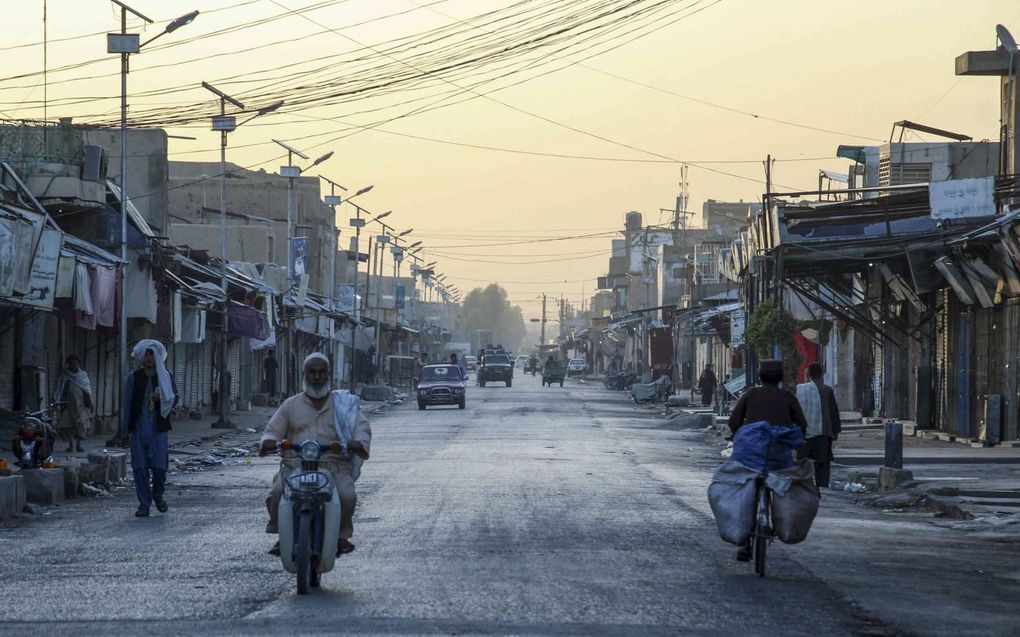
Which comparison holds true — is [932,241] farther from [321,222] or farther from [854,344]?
[321,222]

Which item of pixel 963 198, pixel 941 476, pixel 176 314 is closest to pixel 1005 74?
pixel 963 198

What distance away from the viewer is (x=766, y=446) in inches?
441

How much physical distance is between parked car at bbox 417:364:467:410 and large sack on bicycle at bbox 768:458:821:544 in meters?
42.4

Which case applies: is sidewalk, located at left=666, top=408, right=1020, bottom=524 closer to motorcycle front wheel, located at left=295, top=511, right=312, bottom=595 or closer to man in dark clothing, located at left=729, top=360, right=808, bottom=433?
man in dark clothing, located at left=729, top=360, right=808, bottom=433

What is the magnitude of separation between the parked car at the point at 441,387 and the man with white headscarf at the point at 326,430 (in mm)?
42839

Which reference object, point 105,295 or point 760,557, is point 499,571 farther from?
point 105,295

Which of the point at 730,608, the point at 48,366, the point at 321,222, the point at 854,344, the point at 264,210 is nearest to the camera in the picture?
the point at 730,608

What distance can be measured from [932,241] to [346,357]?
62.1 metres

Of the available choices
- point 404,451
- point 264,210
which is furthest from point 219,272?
point 264,210

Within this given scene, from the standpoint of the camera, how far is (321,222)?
92562 millimetres

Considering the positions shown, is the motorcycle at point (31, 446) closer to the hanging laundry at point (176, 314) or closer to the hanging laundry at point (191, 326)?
the hanging laundry at point (176, 314)

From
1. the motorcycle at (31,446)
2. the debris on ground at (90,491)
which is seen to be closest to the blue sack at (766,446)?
the debris on ground at (90,491)

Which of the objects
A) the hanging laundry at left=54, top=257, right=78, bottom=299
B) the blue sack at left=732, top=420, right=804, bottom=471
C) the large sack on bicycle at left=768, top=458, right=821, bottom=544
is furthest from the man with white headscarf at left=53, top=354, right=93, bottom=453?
the large sack on bicycle at left=768, top=458, right=821, bottom=544

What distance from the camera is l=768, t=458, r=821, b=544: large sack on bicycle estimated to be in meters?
10.9
